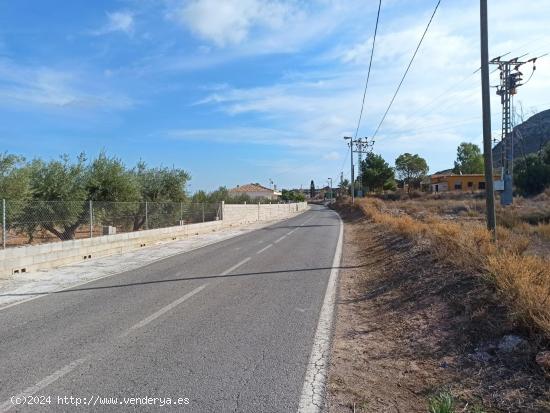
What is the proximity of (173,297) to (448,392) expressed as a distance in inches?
228

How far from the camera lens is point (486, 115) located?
11477 mm

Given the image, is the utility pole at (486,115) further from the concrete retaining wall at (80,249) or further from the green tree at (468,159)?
the green tree at (468,159)

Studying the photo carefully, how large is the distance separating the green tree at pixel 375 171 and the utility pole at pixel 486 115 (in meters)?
87.7

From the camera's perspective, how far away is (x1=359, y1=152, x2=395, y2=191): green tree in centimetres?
9866

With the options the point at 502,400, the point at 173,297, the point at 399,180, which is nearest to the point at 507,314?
the point at 502,400

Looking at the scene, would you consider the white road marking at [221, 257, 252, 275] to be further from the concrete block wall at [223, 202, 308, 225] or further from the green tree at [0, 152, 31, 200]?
the concrete block wall at [223, 202, 308, 225]

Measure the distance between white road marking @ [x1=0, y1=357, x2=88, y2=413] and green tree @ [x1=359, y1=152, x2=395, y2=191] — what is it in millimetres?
95766

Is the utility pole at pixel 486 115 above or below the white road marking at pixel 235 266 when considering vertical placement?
above

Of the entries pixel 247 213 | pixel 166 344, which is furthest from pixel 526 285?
pixel 247 213

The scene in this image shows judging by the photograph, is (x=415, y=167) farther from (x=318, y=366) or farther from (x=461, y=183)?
(x=318, y=366)

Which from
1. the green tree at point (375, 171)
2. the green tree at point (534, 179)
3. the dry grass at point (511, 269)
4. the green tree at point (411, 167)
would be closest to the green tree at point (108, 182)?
the dry grass at point (511, 269)

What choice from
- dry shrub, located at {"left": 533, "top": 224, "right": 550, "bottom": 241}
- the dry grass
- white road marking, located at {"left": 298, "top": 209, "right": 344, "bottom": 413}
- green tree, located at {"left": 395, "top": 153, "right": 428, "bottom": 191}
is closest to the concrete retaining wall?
white road marking, located at {"left": 298, "top": 209, "right": 344, "bottom": 413}

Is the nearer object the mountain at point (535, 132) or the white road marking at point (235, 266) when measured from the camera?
the white road marking at point (235, 266)

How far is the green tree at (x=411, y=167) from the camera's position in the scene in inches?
5049
